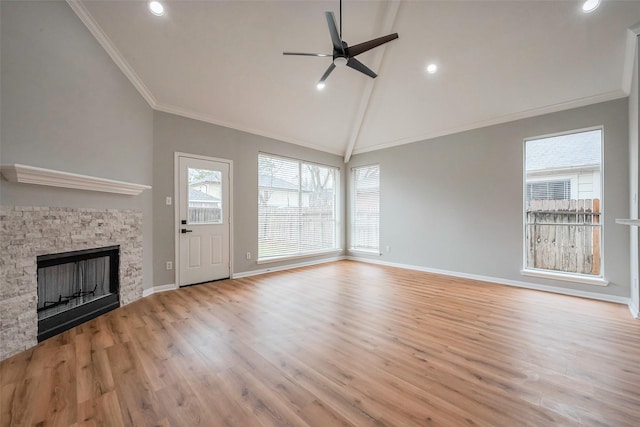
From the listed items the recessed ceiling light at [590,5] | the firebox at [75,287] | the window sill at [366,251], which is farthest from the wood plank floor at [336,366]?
the recessed ceiling light at [590,5]

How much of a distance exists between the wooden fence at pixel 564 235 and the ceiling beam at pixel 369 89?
327 cm

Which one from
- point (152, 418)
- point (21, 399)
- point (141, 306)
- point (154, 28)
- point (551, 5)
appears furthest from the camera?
point (141, 306)

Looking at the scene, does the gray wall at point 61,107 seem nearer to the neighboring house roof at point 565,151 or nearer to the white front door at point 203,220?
the white front door at point 203,220

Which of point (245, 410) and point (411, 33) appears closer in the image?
point (245, 410)

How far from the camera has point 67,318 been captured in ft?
8.34

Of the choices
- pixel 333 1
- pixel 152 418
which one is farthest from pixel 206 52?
pixel 152 418

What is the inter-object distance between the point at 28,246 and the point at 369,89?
4.88 metres

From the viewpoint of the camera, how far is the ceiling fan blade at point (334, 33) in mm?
2424

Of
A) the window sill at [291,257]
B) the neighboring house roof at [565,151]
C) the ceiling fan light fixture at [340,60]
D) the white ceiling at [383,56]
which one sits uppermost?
the white ceiling at [383,56]

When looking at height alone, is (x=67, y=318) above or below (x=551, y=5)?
below

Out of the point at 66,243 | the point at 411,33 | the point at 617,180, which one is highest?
the point at 411,33

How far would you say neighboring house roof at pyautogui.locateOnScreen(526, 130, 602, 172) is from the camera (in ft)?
11.8

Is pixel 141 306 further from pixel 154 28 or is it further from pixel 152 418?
pixel 154 28

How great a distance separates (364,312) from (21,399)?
8.97 ft
